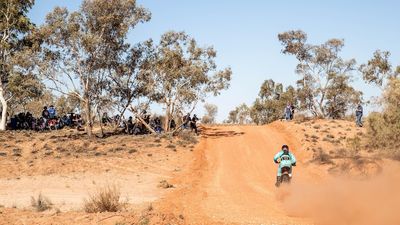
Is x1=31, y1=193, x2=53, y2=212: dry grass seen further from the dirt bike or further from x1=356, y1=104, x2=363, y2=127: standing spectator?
x1=356, y1=104, x2=363, y2=127: standing spectator

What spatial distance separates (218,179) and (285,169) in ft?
23.6

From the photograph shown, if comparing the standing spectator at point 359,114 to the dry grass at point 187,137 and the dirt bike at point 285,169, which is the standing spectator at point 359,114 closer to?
the dry grass at point 187,137

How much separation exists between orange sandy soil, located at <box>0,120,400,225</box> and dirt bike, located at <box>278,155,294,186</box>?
1.25 feet

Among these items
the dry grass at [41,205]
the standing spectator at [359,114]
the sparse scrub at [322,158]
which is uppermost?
the standing spectator at [359,114]

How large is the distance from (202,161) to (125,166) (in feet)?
16.5

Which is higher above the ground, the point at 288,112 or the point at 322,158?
the point at 288,112

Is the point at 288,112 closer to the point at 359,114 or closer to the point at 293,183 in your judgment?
the point at 359,114

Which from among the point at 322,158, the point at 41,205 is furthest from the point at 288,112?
the point at 41,205

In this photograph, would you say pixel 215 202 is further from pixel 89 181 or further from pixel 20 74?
pixel 20 74

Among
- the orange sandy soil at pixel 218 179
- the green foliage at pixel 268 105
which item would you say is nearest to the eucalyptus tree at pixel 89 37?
the orange sandy soil at pixel 218 179

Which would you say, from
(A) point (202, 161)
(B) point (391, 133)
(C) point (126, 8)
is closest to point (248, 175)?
(A) point (202, 161)

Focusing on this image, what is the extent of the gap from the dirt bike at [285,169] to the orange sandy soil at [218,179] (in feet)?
1.25

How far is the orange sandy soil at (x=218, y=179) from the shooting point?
1200 cm

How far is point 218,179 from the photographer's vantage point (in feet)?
75.5
